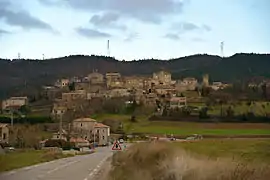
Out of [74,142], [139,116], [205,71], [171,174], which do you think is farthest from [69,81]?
[171,174]

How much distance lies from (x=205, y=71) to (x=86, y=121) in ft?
289

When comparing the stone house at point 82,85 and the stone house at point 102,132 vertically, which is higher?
the stone house at point 82,85

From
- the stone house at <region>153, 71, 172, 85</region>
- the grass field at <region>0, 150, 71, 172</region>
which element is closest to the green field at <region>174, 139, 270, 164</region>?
the grass field at <region>0, 150, 71, 172</region>

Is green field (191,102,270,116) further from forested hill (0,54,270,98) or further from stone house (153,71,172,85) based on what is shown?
stone house (153,71,172,85)

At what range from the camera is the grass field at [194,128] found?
221 ft

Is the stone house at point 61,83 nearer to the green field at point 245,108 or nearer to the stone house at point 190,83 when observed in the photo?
the stone house at point 190,83

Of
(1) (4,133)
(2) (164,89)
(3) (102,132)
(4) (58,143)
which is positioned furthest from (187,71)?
(1) (4,133)

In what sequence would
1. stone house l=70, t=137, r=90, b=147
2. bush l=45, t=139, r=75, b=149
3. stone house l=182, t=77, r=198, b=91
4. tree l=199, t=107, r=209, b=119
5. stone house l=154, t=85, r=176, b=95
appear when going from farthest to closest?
stone house l=154, t=85, r=176, b=95
stone house l=182, t=77, r=198, b=91
stone house l=70, t=137, r=90, b=147
tree l=199, t=107, r=209, b=119
bush l=45, t=139, r=75, b=149

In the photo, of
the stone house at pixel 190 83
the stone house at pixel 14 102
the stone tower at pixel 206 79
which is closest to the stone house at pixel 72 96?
the stone house at pixel 14 102

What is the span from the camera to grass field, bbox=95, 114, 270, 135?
221 feet

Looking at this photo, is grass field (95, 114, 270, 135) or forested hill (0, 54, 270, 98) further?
forested hill (0, 54, 270, 98)

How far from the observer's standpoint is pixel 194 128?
8194 centimetres

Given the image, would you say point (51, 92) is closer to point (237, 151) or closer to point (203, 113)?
point (203, 113)

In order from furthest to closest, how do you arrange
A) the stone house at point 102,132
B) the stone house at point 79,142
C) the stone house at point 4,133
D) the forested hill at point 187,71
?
the forested hill at point 187,71 < the stone house at point 102,132 < the stone house at point 79,142 < the stone house at point 4,133
